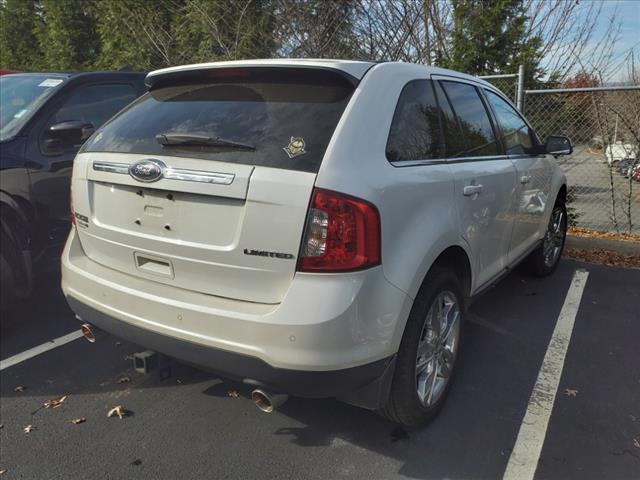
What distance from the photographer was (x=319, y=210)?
208 cm

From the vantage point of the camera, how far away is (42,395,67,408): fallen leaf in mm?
3020

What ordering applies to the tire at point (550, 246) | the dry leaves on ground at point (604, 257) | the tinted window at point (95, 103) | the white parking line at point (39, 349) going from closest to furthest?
1. the white parking line at point (39, 349)
2. the tinted window at point (95, 103)
3. the tire at point (550, 246)
4. the dry leaves on ground at point (604, 257)

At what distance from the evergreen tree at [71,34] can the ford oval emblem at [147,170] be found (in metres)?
14.4

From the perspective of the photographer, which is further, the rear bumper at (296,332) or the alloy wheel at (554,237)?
the alloy wheel at (554,237)

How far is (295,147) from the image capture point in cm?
218

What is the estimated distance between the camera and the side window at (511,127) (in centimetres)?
387

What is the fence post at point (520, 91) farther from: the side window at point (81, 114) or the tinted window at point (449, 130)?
the side window at point (81, 114)

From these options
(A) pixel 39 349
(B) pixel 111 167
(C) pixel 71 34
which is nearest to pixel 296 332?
(B) pixel 111 167

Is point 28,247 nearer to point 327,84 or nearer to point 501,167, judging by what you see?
point 327,84

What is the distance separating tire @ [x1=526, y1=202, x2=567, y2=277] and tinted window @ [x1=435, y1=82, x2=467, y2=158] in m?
2.23

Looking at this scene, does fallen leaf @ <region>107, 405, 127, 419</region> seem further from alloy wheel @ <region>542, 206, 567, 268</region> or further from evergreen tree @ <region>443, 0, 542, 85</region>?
evergreen tree @ <region>443, 0, 542, 85</region>

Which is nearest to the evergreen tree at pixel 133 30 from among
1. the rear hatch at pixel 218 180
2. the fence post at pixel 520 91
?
the fence post at pixel 520 91

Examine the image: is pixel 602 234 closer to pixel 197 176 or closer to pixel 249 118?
pixel 249 118

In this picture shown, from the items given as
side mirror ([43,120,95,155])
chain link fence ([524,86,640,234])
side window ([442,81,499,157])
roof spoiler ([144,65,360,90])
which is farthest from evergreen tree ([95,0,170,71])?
side window ([442,81,499,157])
